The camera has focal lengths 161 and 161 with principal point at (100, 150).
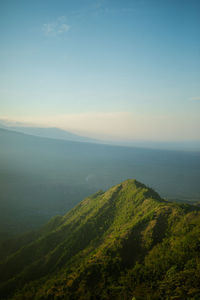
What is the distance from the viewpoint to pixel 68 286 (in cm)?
2483

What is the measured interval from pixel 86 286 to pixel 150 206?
2087cm

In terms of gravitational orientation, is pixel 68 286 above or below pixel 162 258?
below

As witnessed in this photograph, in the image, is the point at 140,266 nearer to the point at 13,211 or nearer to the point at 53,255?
the point at 53,255

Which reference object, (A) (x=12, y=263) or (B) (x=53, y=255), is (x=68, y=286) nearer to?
(B) (x=53, y=255)

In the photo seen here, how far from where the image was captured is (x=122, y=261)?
86.8 ft

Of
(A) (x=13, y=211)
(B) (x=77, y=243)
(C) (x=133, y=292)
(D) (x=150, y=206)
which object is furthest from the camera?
(A) (x=13, y=211)

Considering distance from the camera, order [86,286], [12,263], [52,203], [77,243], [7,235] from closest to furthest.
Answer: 1. [86,286]
2. [77,243]
3. [12,263]
4. [7,235]
5. [52,203]

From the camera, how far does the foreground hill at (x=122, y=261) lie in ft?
70.7

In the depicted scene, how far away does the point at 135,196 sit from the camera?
46719 millimetres

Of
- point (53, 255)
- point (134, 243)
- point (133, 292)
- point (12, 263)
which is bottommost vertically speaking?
point (12, 263)

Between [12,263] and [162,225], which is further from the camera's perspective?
[12,263]

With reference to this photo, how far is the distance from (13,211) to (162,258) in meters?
127

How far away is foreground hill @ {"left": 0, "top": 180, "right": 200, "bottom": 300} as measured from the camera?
70.7ft

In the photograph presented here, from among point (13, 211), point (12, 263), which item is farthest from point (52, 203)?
point (12, 263)
